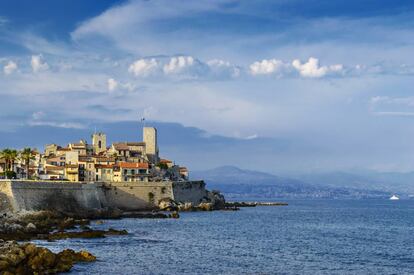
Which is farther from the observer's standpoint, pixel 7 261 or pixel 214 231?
pixel 214 231

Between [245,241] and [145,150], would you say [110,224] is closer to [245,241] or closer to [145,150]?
[245,241]

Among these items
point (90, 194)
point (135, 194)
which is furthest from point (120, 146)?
point (90, 194)

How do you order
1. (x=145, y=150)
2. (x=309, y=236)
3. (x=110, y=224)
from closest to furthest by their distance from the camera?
(x=309, y=236) < (x=110, y=224) < (x=145, y=150)

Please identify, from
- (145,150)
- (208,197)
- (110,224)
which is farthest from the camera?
(145,150)

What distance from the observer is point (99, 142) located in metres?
132

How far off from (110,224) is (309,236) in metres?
23.6

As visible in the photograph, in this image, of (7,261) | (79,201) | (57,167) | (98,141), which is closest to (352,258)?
(7,261)

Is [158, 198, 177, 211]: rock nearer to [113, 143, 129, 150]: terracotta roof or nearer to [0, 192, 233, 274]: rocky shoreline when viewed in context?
[0, 192, 233, 274]: rocky shoreline

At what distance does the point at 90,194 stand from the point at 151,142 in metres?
42.1

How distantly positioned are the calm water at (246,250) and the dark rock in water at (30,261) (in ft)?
4.44

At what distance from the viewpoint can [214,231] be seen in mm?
68438

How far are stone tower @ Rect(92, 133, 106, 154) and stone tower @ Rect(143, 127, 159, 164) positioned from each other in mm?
8881

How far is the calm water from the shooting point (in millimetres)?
42188

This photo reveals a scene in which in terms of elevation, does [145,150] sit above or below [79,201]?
above
